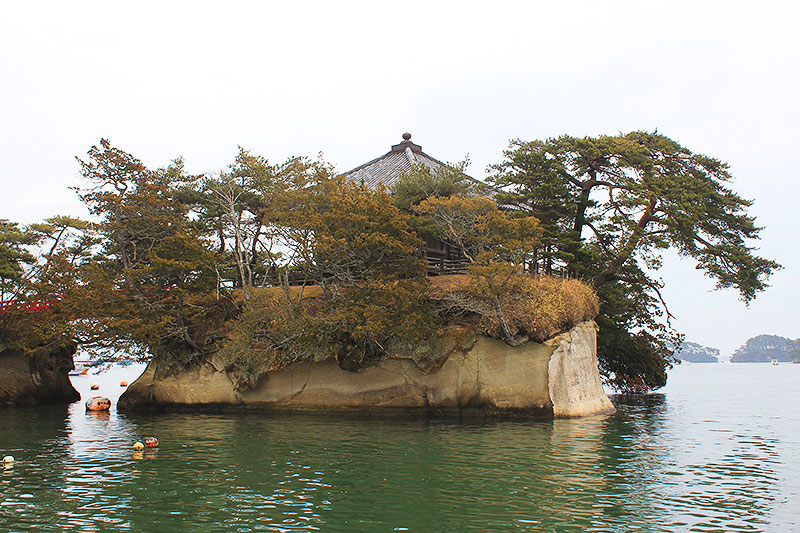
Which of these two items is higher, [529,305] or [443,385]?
[529,305]

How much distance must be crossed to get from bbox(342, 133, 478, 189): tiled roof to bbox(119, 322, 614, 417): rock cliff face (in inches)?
463

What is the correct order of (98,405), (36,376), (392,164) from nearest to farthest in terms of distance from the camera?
(98,405) → (36,376) → (392,164)

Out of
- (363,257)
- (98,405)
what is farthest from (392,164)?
(98,405)

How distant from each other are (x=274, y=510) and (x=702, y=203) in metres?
27.3

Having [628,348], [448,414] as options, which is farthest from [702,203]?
[448,414]

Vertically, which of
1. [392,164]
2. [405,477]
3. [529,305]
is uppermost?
[392,164]

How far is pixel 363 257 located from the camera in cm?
2652

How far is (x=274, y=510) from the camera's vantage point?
1145 cm

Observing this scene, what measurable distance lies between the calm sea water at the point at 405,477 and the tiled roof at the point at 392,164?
15.8m

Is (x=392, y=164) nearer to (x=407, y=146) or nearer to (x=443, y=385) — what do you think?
(x=407, y=146)

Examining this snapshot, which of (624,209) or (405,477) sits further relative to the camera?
(624,209)

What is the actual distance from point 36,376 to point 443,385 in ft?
75.6

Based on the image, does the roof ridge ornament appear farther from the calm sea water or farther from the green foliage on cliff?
the calm sea water

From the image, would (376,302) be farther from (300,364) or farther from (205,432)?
(205,432)
